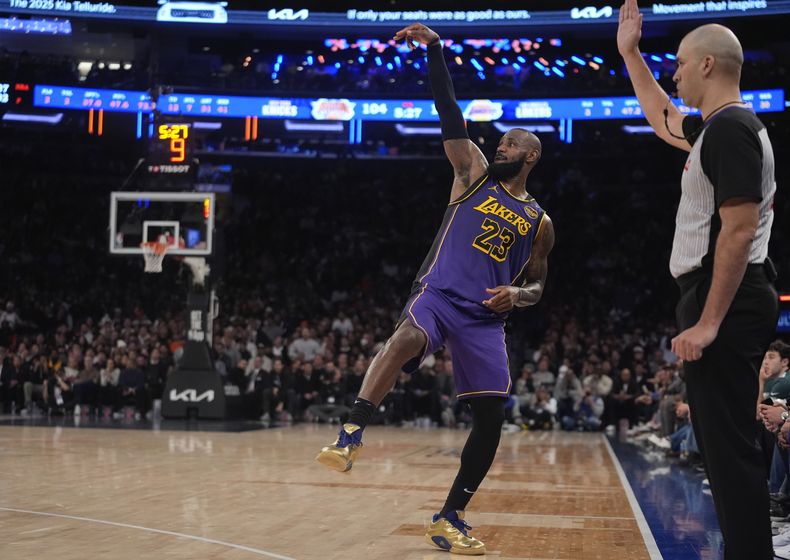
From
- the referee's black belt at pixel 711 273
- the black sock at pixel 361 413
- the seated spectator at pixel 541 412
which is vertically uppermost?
the referee's black belt at pixel 711 273

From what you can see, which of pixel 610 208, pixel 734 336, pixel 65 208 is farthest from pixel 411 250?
pixel 734 336

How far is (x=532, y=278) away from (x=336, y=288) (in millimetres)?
20254

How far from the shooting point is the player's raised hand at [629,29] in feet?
12.4

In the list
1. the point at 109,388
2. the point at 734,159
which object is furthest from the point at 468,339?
the point at 109,388

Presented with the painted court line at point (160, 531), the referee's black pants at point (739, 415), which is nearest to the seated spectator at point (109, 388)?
the painted court line at point (160, 531)

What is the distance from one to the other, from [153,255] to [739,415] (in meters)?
13.8

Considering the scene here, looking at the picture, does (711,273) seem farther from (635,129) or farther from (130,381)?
(635,129)

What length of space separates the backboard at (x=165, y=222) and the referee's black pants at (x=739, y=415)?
44.7 ft

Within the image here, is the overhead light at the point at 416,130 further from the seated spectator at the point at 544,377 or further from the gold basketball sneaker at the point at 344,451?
the gold basketball sneaker at the point at 344,451

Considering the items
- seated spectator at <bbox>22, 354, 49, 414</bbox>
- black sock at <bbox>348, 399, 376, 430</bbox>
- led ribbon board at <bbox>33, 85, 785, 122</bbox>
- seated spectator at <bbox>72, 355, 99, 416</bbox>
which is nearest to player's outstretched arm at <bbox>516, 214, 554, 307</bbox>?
black sock at <bbox>348, 399, 376, 430</bbox>

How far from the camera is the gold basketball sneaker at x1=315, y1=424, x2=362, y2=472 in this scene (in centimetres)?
430

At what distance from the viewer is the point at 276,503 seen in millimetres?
6531

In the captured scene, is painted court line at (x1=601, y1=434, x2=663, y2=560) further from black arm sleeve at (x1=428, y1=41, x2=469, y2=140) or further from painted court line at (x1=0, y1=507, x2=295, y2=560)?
black arm sleeve at (x1=428, y1=41, x2=469, y2=140)

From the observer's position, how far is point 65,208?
2672 centimetres
